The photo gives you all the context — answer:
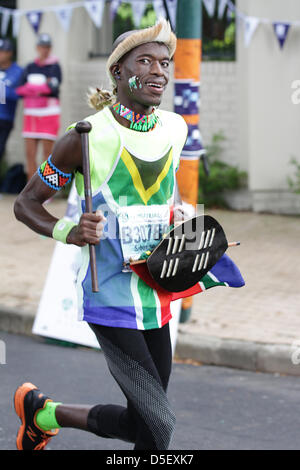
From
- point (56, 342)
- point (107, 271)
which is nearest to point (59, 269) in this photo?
point (56, 342)

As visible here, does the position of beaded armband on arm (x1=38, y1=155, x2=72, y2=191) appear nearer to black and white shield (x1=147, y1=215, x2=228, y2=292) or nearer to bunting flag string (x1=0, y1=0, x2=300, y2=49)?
black and white shield (x1=147, y1=215, x2=228, y2=292)

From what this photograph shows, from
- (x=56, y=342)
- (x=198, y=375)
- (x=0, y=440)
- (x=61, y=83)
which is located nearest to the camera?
(x=0, y=440)

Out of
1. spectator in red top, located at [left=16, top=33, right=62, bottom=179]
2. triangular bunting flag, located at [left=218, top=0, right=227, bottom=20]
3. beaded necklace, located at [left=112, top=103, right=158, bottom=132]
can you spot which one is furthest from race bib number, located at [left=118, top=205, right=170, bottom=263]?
spectator in red top, located at [left=16, top=33, right=62, bottom=179]

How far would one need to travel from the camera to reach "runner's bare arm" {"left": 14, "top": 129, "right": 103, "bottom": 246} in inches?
141

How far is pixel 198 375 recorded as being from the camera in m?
6.23

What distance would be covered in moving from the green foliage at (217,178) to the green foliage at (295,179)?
632mm

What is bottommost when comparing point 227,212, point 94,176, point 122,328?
point 227,212

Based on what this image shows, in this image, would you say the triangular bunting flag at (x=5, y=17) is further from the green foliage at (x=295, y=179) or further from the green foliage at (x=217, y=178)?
the green foliage at (x=295, y=179)

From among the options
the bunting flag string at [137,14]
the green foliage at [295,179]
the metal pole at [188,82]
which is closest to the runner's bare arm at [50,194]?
the metal pole at [188,82]

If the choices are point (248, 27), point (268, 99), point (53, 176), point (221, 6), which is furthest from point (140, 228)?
point (221, 6)

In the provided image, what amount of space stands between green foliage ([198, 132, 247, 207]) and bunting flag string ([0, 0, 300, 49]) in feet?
4.78

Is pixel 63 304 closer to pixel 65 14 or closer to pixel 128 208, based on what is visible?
pixel 128 208
